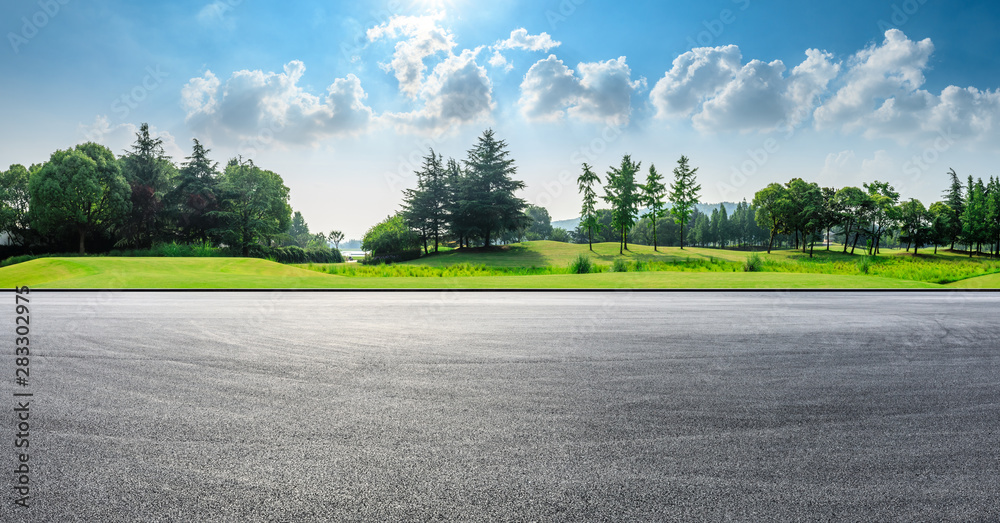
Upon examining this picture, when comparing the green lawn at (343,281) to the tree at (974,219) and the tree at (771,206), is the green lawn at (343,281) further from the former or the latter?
the tree at (974,219)

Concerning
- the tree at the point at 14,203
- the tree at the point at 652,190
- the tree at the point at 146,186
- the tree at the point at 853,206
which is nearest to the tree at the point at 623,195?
the tree at the point at 652,190

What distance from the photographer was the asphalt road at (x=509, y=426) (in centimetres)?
282

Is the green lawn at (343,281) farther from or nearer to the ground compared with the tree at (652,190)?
nearer to the ground

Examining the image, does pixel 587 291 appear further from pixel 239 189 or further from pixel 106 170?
pixel 106 170

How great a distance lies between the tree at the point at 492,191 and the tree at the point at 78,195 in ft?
112

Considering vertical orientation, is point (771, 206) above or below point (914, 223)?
above

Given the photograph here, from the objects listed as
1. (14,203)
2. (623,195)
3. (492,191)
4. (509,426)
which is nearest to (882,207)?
(623,195)

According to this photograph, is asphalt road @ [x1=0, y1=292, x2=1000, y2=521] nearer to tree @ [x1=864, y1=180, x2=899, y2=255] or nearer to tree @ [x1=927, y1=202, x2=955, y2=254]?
tree @ [x1=864, y1=180, x2=899, y2=255]

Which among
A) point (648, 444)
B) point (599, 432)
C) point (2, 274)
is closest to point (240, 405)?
point (599, 432)

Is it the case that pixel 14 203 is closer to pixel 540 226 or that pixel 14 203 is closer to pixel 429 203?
pixel 429 203

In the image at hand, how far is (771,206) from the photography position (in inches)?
2532

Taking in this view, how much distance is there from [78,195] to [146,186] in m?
5.93

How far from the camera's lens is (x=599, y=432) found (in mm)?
3756

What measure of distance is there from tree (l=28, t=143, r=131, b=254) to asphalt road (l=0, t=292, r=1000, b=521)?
148ft
